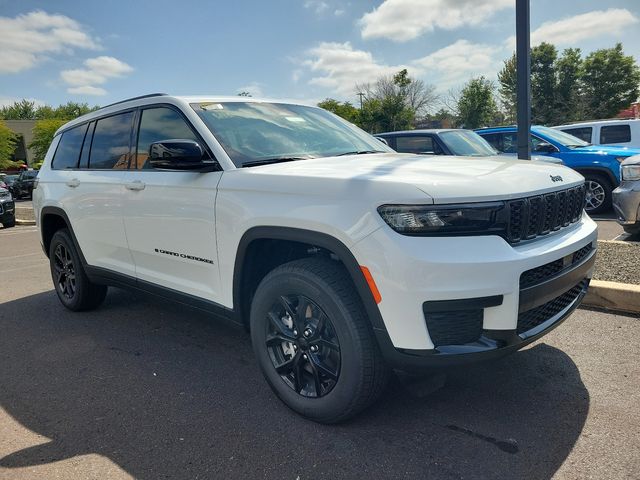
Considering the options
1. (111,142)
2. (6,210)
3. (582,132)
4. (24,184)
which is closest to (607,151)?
(582,132)

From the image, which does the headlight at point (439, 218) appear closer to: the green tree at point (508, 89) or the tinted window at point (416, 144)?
the tinted window at point (416, 144)

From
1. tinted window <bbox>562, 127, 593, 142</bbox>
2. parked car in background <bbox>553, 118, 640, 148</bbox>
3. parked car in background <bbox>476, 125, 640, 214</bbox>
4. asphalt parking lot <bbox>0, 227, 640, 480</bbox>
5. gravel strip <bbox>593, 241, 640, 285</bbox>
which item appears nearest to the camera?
asphalt parking lot <bbox>0, 227, 640, 480</bbox>

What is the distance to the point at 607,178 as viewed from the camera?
9266 mm

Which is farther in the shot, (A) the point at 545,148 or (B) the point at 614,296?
(A) the point at 545,148

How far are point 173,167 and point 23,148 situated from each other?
251ft

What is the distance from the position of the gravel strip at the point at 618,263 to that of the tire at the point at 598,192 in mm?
3785

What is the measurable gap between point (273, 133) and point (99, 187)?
1.69 metres

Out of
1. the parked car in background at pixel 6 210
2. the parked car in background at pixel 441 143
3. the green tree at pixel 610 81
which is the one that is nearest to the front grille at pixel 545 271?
the parked car in background at pixel 441 143

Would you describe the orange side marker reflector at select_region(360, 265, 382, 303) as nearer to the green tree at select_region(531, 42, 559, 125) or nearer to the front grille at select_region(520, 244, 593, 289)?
the front grille at select_region(520, 244, 593, 289)

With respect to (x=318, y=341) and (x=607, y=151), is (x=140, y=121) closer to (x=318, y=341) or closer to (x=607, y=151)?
(x=318, y=341)

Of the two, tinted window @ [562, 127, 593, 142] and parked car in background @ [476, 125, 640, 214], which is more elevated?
tinted window @ [562, 127, 593, 142]

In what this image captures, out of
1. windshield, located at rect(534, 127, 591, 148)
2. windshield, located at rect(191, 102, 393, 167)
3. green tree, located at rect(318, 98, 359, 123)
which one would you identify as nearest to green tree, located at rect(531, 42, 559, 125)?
green tree, located at rect(318, 98, 359, 123)

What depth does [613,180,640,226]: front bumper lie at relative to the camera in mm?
6006

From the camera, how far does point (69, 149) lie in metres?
4.95
